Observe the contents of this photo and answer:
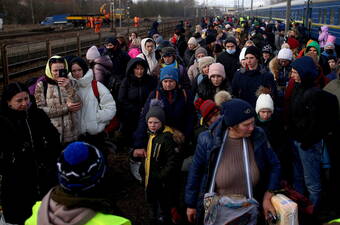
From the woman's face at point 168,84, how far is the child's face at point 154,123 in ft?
2.35

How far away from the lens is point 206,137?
120 inches

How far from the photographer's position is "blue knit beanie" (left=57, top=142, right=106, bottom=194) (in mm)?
1956

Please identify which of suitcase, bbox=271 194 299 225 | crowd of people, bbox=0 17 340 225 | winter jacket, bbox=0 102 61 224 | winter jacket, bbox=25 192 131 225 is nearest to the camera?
winter jacket, bbox=25 192 131 225

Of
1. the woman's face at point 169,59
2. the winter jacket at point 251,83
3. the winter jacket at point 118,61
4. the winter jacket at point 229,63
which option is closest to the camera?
the winter jacket at point 251,83

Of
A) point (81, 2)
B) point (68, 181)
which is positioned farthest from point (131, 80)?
point (81, 2)

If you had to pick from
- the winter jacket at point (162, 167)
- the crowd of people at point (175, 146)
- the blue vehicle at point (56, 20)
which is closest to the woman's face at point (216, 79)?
the crowd of people at point (175, 146)

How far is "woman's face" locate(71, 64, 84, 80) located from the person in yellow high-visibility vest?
2634mm

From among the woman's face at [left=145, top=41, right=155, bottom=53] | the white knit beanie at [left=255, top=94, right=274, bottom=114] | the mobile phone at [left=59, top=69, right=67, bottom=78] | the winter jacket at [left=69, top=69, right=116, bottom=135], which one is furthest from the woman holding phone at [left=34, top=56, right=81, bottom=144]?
the woman's face at [left=145, top=41, right=155, bottom=53]

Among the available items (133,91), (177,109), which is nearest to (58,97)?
(177,109)

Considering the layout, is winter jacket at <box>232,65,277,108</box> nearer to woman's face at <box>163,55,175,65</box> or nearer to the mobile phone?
woman's face at <box>163,55,175,65</box>

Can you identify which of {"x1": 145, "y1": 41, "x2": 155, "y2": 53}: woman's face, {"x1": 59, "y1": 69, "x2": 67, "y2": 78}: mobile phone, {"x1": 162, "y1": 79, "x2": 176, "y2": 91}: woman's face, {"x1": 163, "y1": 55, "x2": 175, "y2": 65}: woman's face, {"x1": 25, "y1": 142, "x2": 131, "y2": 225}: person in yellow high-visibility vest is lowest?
{"x1": 25, "y1": 142, "x2": 131, "y2": 225}: person in yellow high-visibility vest

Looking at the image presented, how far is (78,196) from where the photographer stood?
1.99m

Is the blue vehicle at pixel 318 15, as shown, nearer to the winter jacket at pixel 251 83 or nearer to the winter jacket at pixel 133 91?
the winter jacket at pixel 251 83

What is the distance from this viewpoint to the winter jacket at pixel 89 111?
174 inches
